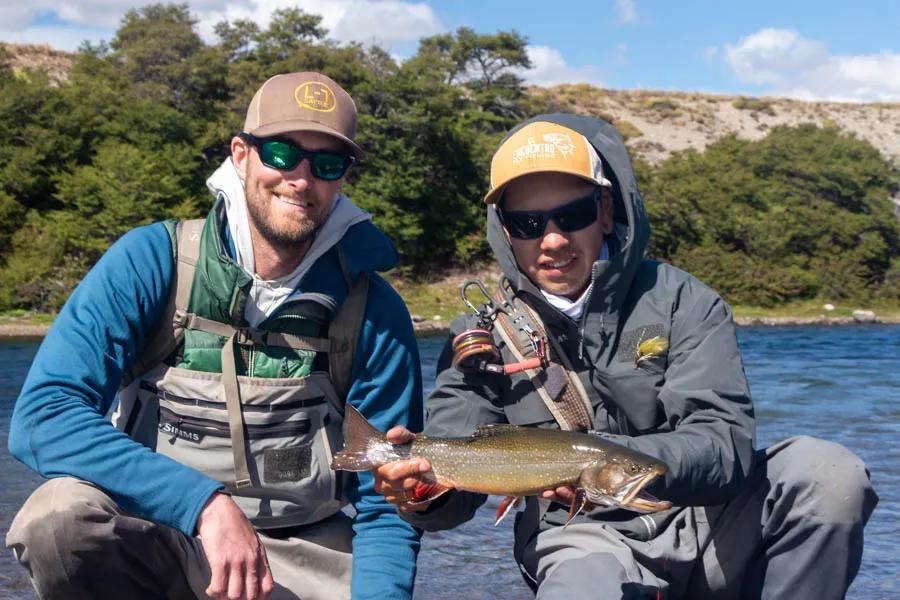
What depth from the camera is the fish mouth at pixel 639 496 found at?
312 cm

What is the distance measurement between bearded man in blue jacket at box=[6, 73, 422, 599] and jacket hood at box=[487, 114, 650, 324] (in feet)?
1.66

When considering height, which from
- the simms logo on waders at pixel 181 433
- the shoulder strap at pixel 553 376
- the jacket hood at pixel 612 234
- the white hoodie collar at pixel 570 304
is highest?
the jacket hood at pixel 612 234

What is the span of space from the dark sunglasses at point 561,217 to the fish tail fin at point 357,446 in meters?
1.03

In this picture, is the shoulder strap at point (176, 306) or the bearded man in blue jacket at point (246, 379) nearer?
the bearded man in blue jacket at point (246, 379)

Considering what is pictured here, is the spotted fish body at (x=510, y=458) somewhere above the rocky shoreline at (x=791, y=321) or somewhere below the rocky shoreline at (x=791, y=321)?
above

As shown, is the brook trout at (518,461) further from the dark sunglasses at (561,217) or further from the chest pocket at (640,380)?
the dark sunglasses at (561,217)

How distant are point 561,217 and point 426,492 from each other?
3.95ft

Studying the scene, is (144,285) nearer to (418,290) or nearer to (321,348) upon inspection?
(321,348)

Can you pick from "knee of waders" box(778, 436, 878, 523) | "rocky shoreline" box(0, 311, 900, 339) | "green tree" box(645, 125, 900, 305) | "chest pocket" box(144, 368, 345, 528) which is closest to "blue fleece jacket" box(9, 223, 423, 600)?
"chest pocket" box(144, 368, 345, 528)

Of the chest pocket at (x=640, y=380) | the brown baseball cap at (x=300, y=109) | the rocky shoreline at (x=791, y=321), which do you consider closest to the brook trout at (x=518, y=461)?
the chest pocket at (x=640, y=380)

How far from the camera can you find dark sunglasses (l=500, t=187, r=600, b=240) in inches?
151

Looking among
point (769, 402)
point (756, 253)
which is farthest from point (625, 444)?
point (756, 253)

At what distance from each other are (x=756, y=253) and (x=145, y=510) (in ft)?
178

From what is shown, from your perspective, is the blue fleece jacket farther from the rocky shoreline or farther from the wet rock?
the wet rock
